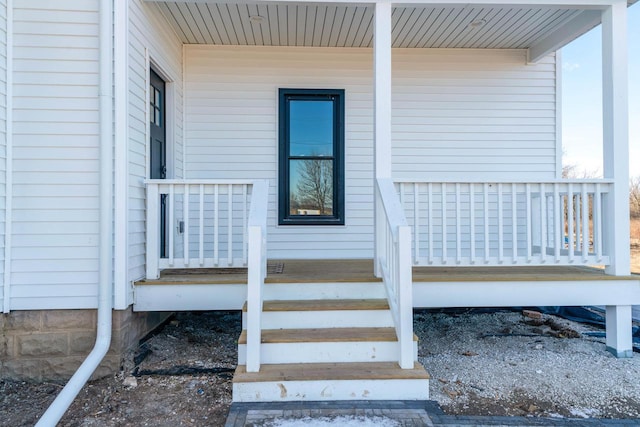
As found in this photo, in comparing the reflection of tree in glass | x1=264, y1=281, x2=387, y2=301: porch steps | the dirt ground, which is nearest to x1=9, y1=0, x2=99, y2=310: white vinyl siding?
the dirt ground

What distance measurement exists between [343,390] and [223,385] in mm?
988

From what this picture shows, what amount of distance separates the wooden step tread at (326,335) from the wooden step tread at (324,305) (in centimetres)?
14

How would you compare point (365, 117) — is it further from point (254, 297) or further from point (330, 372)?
point (330, 372)

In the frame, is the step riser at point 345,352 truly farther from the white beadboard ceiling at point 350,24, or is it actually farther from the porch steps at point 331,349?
the white beadboard ceiling at point 350,24

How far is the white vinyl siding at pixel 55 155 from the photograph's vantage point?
306 centimetres

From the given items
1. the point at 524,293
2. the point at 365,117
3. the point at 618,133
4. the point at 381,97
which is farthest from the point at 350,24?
the point at 524,293

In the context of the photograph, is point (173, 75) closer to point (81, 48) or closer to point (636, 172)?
point (81, 48)

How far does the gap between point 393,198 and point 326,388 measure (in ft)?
4.57

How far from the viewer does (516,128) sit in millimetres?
5008

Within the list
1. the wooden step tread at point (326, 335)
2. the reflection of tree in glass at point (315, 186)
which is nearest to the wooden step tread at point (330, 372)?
the wooden step tread at point (326, 335)

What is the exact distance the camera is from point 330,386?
2.44 meters

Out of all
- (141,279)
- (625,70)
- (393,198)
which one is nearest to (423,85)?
(625,70)

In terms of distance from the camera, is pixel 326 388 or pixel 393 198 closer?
pixel 326 388

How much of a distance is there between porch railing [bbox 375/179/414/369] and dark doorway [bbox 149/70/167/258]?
7.69 ft
